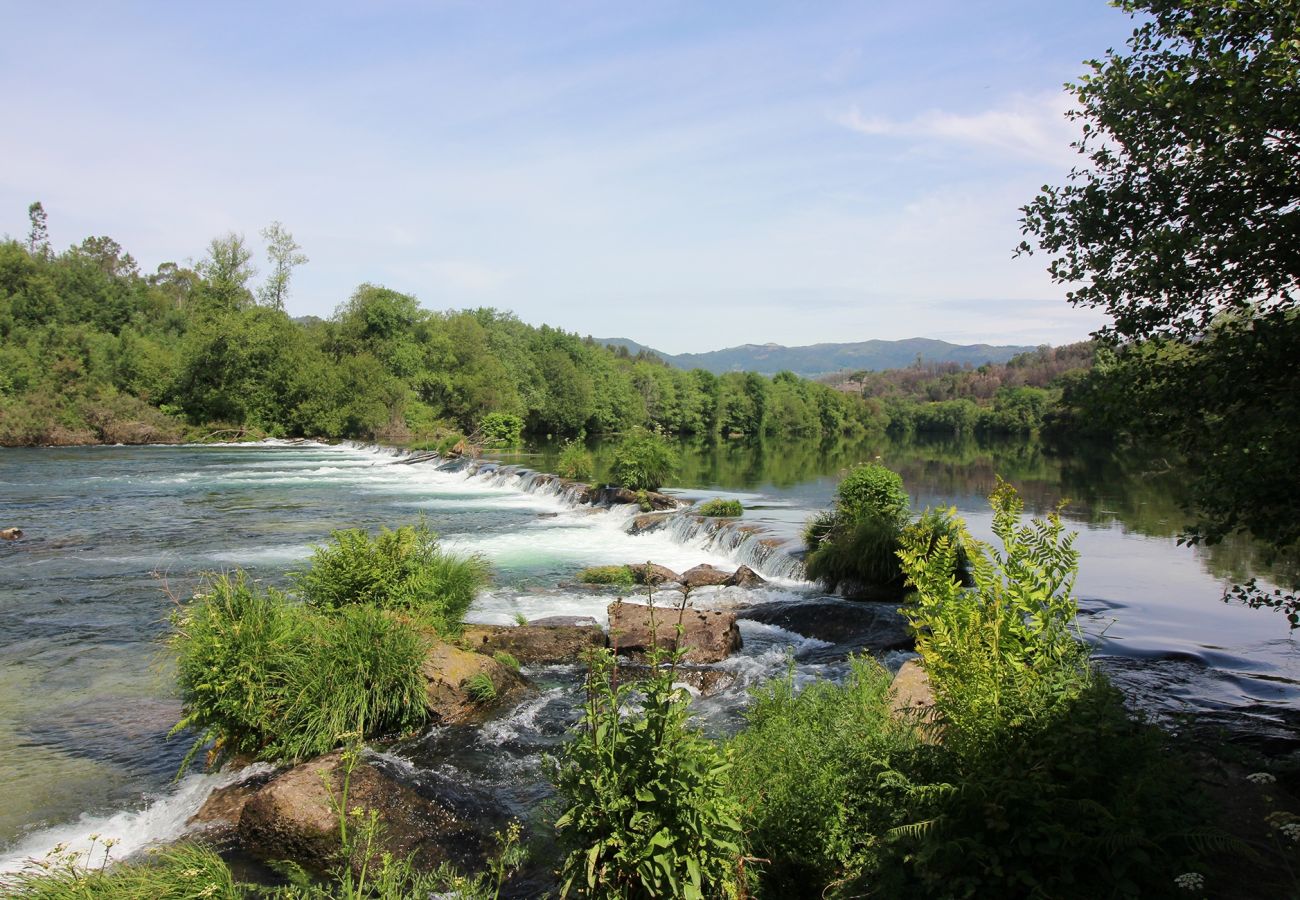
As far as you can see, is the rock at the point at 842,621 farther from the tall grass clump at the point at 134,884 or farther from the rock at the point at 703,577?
the tall grass clump at the point at 134,884

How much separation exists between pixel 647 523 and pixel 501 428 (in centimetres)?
3828

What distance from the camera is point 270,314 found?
204 feet

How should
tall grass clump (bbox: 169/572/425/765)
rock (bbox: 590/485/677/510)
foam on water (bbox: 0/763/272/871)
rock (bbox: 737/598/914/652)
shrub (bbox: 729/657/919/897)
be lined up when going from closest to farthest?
shrub (bbox: 729/657/919/897)
foam on water (bbox: 0/763/272/871)
tall grass clump (bbox: 169/572/425/765)
rock (bbox: 737/598/914/652)
rock (bbox: 590/485/677/510)

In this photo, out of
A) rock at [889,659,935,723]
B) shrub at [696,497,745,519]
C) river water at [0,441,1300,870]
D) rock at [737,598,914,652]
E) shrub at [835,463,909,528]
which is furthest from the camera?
shrub at [696,497,745,519]

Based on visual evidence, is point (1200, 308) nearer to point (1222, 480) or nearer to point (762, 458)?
point (1222, 480)

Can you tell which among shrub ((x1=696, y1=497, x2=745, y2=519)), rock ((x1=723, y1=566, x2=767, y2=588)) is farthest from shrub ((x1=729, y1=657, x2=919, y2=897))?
shrub ((x1=696, y1=497, x2=745, y2=519))

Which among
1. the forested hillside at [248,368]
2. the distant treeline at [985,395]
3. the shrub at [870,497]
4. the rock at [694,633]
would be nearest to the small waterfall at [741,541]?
the shrub at [870,497]

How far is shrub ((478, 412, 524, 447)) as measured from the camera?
56.2m

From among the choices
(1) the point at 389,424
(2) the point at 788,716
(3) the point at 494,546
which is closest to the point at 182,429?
(1) the point at 389,424

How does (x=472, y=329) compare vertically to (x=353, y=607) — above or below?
above

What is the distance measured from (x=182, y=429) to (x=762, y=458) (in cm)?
3825

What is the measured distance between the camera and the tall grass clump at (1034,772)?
132 inches

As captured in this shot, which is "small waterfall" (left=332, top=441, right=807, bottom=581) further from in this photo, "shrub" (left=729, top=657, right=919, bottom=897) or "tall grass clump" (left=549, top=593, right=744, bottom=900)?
"tall grass clump" (left=549, top=593, right=744, bottom=900)

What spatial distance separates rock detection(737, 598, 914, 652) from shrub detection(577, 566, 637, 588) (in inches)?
107
